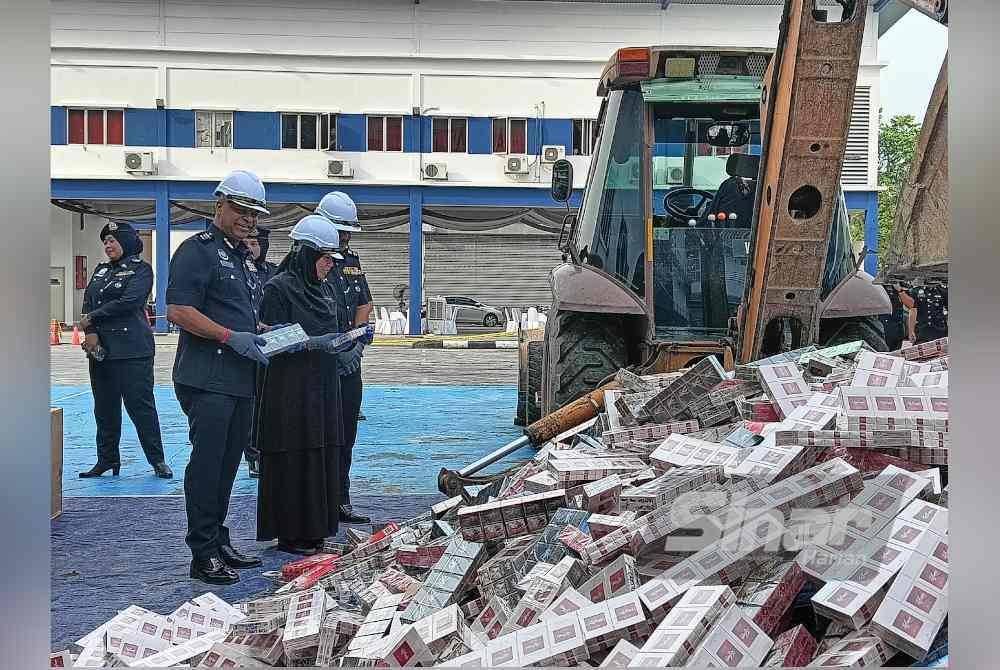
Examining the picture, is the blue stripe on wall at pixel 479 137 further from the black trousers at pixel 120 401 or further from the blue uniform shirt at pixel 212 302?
the blue uniform shirt at pixel 212 302

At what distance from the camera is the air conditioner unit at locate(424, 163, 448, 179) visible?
1198 cm

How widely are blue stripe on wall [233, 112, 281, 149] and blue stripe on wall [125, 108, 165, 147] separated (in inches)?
37.1

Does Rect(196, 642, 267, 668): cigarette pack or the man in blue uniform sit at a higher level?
the man in blue uniform

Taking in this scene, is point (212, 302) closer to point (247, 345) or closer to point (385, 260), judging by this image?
point (247, 345)

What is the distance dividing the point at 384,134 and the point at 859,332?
23.4 ft

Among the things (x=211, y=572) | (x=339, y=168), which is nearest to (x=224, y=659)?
(x=211, y=572)

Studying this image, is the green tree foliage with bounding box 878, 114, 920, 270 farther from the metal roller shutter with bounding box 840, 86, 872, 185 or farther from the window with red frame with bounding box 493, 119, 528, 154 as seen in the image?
the window with red frame with bounding box 493, 119, 528, 154

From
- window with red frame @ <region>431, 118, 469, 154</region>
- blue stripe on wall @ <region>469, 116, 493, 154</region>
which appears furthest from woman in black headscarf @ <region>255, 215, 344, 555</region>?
window with red frame @ <region>431, 118, 469, 154</region>

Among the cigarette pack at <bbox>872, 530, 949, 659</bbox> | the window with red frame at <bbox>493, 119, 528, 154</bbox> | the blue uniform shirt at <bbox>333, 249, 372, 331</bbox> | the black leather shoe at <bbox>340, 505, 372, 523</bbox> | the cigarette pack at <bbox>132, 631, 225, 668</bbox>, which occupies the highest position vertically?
the window with red frame at <bbox>493, 119, 528, 154</bbox>

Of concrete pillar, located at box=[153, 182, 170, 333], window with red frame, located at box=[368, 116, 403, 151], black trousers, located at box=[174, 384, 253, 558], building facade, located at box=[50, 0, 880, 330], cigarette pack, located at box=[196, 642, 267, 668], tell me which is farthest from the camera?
window with red frame, located at box=[368, 116, 403, 151]
